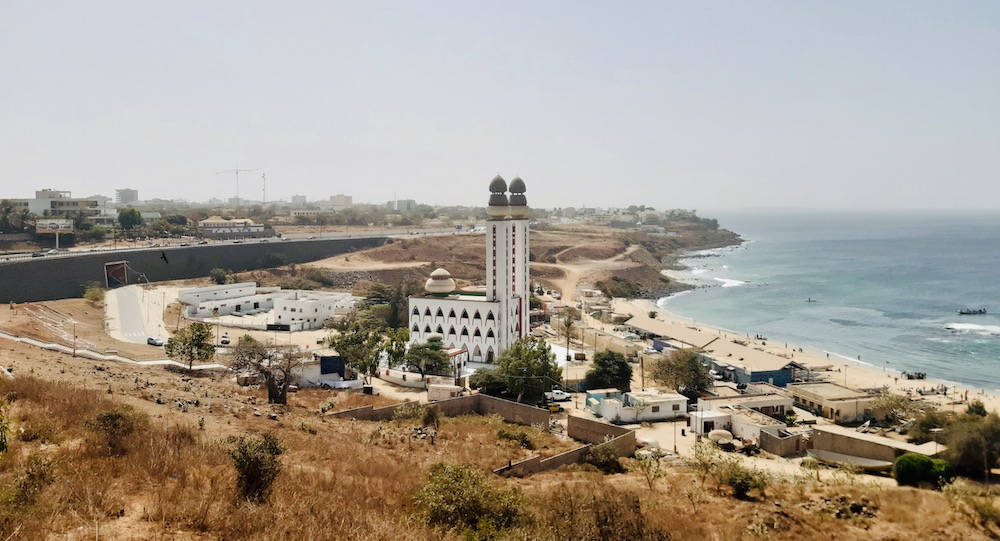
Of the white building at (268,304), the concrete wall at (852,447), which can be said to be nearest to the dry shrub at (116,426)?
the concrete wall at (852,447)

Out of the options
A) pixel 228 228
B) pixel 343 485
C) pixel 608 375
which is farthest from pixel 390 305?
pixel 228 228

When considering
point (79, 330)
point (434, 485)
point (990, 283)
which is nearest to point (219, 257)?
point (79, 330)

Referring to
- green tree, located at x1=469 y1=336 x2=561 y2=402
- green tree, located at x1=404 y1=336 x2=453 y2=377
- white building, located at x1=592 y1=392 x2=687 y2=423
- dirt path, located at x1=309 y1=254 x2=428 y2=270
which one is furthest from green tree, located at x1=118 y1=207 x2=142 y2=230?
white building, located at x1=592 y1=392 x2=687 y2=423

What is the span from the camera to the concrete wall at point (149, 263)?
159 feet

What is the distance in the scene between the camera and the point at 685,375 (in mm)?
34125

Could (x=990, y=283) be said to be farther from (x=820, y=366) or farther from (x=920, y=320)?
(x=820, y=366)

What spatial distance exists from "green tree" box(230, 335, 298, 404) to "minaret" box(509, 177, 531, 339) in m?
12.9

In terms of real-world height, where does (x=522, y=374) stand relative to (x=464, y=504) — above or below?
below

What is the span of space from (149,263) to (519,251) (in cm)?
3956

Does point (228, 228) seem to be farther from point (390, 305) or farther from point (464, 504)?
point (464, 504)

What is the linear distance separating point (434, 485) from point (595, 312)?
4830cm

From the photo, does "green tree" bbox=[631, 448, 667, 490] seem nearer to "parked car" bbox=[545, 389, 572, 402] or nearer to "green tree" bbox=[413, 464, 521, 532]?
"green tree" bbox=[413, 464, 521, 532]

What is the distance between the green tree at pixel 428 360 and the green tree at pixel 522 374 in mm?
2956

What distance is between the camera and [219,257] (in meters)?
71.2
